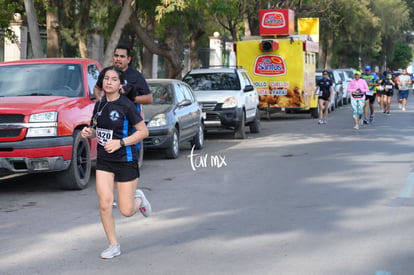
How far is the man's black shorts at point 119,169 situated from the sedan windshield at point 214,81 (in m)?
12.8

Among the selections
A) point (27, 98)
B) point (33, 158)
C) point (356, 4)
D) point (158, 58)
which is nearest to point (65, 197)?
point (33, 158)

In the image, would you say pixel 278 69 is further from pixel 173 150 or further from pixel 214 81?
pixel 173 150

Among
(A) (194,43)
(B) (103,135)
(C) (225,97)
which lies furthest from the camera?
(A) (194,43)

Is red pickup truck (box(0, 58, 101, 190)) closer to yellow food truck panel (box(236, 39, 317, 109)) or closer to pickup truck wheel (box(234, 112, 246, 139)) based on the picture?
pickup truck wheel (box(234, 112, 246, 139))

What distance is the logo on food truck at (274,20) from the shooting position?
26500 mm

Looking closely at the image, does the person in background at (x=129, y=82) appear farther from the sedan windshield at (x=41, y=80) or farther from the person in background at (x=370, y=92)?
the person in background at (x=370, y=92)

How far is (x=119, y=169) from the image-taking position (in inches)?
262

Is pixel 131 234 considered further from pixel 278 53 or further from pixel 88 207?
pixel 278 53

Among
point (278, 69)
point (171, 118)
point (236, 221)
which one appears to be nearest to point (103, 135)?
point (236, 221)

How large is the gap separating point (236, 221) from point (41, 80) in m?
4.26

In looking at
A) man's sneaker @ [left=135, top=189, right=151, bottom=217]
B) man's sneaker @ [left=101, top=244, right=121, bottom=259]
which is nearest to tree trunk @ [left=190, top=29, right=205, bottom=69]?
man's sneaker @ [left=135, top=189, right=151, bottom=217]

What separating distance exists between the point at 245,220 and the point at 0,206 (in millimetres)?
3051

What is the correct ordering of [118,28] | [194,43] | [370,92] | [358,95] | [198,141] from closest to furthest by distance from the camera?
1. [198,141]
2. [118,28]
3. [358,95]
4. [370,92]
5. [194,43]

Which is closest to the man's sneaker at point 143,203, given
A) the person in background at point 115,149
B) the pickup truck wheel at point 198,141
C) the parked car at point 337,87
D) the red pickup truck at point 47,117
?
the person in background at point 115,149
